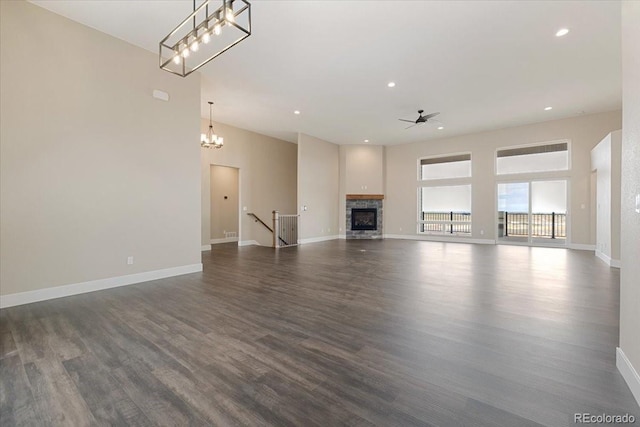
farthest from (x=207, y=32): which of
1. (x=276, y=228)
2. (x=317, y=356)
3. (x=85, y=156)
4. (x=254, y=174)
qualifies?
(x=254, y=174)

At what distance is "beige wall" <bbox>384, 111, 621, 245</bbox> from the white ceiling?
1.87 ft

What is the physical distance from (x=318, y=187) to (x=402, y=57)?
6.00m

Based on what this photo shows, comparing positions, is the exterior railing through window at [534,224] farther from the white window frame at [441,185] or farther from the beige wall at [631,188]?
the beige wall at [631,188]

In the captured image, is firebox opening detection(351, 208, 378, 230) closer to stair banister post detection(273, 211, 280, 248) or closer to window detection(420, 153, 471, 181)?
window detection(420, 153, 471, 181)

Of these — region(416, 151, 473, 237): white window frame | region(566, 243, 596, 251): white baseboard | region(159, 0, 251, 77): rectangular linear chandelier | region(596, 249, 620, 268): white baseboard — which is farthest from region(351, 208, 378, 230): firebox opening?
region(159, 0, 251, 77): rectangular linear chandelier

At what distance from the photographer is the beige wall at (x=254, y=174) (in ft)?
26.5

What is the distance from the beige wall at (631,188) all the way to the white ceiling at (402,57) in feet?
7.11

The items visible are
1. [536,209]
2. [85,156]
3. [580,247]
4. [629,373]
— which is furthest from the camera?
[536,209]

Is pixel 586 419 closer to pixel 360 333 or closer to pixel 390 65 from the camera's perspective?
pixel 360 333

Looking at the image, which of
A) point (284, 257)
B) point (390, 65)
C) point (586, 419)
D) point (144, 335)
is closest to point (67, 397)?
point (144, 335)

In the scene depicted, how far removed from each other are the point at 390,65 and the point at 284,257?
4.72 meters

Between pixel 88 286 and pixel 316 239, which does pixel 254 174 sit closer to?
pixel 316 239

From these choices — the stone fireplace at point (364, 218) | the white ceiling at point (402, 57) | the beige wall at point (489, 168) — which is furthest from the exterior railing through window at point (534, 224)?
the stone fireplace at point (364, 218)

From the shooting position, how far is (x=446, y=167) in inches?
399
